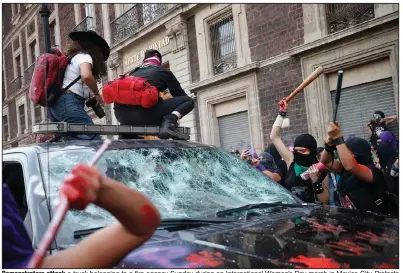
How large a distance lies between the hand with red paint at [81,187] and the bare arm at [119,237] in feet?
0.26

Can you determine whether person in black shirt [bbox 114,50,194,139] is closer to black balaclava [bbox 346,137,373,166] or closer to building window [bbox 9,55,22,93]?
building window [bbox 9,55,22,93]

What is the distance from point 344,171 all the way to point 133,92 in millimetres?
1815

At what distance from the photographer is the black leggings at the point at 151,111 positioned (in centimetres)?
357

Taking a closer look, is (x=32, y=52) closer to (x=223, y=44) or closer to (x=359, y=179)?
(x=359, y=179)

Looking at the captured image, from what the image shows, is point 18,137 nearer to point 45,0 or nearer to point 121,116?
point 121,116

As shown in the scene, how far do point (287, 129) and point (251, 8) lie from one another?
7.60 ft

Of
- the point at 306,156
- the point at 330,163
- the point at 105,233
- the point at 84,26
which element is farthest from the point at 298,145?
the point at 105,233

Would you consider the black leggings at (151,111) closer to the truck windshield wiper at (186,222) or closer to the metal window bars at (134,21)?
the truck windshield wiper at (186,222)

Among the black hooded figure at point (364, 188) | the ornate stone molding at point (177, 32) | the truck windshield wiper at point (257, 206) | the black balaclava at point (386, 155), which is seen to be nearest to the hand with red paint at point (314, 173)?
the black hooded figure at point (364, 188)

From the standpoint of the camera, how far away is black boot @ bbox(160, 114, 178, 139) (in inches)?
125

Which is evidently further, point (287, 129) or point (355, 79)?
point (287, 129)

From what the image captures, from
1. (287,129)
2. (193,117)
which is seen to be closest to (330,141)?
(287,129)

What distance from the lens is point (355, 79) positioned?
6629 millimetres

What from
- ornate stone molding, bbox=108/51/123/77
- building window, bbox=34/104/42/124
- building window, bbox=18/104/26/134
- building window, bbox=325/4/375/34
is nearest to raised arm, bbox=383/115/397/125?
building window, bbox=325/4/375/34
